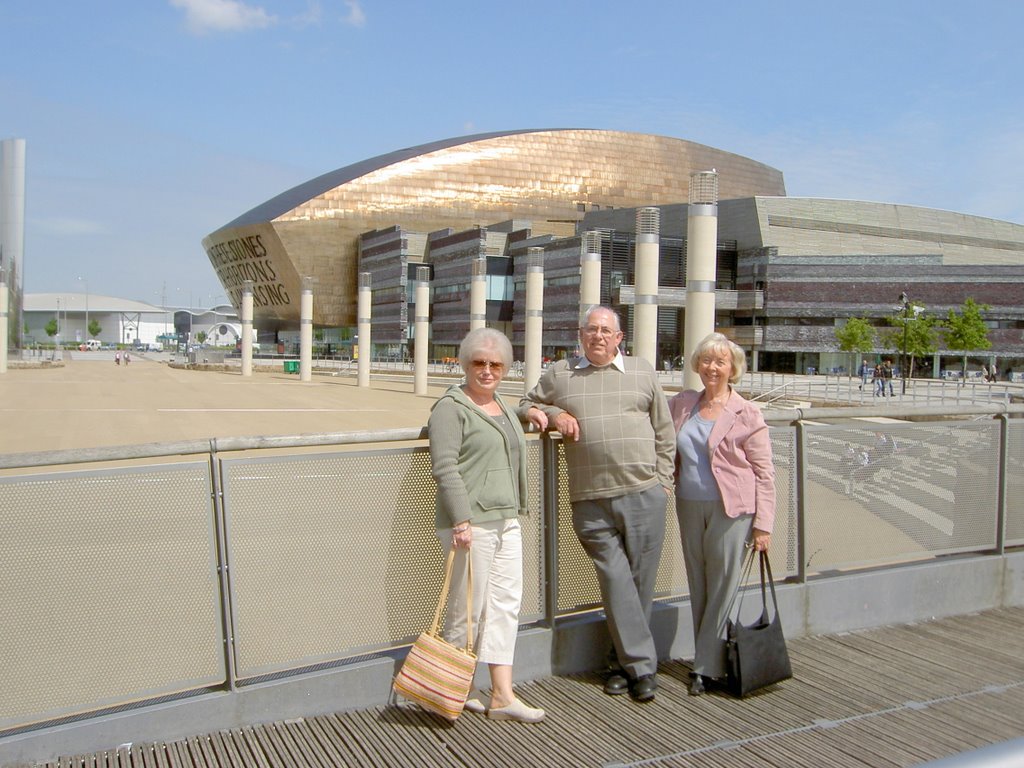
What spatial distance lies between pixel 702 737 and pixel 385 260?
84172 millimetres

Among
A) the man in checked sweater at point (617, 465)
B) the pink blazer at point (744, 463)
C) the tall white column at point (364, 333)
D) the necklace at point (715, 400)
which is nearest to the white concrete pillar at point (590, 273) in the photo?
the tall white column at point (364, 333)

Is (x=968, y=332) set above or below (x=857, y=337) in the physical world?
above

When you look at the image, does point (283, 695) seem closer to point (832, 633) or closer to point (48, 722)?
point (48, 722)

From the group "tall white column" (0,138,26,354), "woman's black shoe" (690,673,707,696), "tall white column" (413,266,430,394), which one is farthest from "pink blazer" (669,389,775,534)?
"tall white column" (0,138,26,354)

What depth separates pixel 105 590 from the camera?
349 centimetres

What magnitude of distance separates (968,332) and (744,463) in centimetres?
5688

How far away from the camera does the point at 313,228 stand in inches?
3420

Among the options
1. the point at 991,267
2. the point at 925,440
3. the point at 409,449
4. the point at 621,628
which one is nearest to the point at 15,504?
the point at 409,449

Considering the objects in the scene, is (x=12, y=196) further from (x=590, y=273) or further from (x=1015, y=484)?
(x=1015, y=484)

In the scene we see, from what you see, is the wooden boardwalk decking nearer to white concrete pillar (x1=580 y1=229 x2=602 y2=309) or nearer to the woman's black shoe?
the woman's black shoe

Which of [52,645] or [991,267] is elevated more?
[991,267]

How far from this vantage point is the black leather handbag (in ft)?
14.2

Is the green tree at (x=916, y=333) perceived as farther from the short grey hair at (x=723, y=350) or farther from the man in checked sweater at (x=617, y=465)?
the man in checked sweater at (x=617, y=465)

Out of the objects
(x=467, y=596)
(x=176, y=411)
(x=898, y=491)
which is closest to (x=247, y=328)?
(x=176, y=411)
